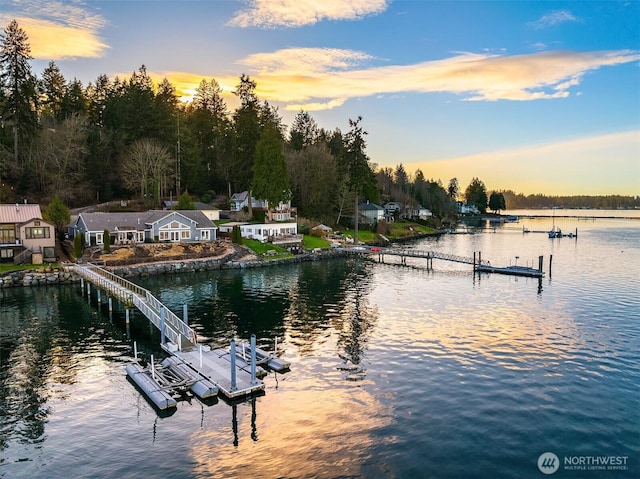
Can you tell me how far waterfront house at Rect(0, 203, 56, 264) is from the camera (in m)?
61.8

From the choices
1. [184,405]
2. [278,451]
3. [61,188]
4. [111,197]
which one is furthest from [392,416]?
[111,197]

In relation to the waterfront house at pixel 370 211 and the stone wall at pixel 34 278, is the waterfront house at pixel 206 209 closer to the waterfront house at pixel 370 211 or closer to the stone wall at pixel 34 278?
the stone wall at pixel 34 278

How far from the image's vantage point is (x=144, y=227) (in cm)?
7481

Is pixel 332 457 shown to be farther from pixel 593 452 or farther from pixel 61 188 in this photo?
pixel 61 188

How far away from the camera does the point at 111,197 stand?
101000mm

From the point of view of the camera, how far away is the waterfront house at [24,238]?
6184cm

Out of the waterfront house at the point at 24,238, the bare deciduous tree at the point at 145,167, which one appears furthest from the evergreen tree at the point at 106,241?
the bare deciduous tree at the point at 145,167

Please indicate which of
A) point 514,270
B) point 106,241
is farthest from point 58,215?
point 514,270

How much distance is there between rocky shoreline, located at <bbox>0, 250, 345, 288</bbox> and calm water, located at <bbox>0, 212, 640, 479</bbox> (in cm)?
489

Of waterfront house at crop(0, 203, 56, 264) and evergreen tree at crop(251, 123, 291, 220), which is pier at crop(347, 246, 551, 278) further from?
waterfront house at crop(0, 203, 56, 264)

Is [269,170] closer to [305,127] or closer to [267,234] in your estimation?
[267,234]

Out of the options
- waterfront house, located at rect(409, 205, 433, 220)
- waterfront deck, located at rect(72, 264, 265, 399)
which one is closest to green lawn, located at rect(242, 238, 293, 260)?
waterfront deck, located at rect(72, 264, 265, 399)

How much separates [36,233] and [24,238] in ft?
5.21

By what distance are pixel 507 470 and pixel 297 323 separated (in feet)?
79.9
